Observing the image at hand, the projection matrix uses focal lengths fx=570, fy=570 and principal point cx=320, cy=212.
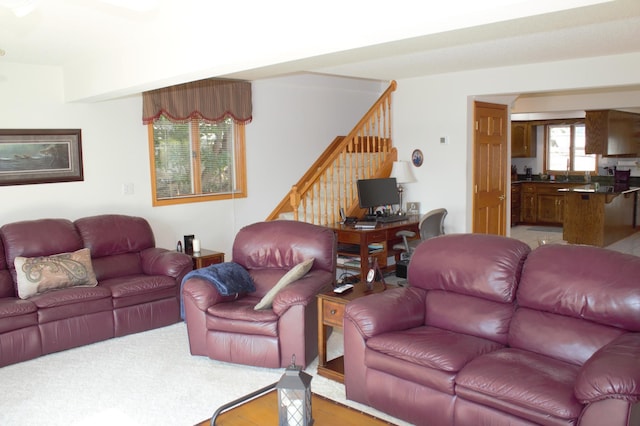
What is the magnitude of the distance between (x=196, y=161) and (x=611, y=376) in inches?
206

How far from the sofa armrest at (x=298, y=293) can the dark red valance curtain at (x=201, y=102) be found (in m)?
2.87

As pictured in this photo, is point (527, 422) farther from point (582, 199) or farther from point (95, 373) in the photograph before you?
point (582, 199)

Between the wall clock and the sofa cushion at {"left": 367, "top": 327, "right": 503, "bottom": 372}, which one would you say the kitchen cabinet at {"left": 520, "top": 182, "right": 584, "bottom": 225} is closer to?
the wall clock

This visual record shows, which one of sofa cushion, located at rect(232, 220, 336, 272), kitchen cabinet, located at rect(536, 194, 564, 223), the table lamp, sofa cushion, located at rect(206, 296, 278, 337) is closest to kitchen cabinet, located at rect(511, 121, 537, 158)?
kitchen cabinet, located at rect(536, 194, 564, 223)

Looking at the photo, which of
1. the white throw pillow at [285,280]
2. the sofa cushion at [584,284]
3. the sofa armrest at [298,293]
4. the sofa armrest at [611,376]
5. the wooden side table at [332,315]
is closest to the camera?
the sofa armrest at [611,376]

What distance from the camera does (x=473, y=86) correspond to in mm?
6430

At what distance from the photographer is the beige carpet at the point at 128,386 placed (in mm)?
3455

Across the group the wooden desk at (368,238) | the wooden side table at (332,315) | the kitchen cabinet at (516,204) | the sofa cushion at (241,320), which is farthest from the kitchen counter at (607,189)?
the sofa cushion at (241,320)

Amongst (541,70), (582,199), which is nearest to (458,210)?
(541,70)

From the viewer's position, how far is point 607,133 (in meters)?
9.73

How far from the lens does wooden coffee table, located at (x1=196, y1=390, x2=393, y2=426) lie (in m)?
2.47

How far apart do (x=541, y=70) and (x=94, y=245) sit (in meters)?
4.76

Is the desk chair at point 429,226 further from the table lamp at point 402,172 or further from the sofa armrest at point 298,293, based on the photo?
the sofa armrest at point 298,293

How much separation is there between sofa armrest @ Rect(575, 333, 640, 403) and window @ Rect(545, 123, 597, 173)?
944 cm
